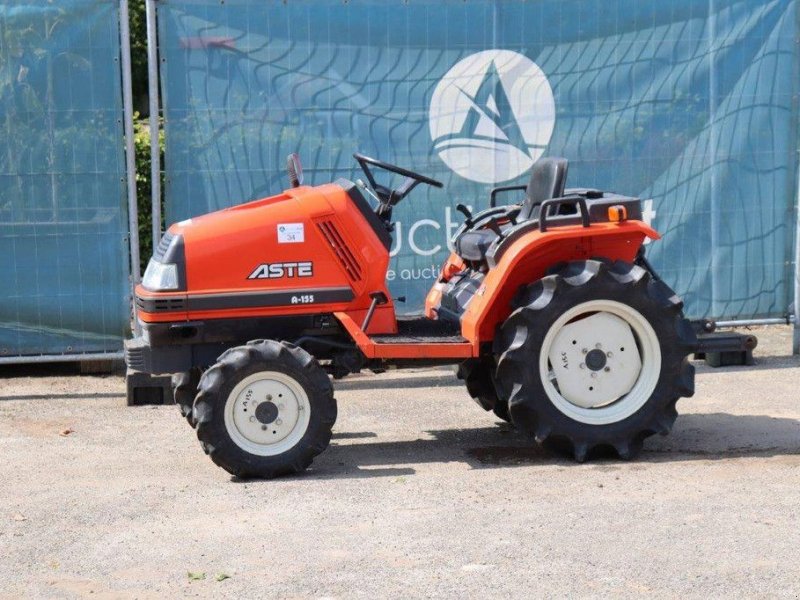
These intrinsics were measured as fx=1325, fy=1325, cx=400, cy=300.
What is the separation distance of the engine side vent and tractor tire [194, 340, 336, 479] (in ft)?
1.96

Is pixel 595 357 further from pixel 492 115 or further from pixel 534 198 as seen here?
pixel 492 115

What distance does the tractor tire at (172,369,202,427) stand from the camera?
300 inches

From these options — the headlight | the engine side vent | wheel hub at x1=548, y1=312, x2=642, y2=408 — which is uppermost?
the engine side vent

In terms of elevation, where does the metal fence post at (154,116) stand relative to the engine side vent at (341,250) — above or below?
above

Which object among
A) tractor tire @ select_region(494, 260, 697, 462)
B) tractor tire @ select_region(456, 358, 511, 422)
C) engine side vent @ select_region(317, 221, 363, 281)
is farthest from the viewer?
tractor tire @ select_region(456, 358, 511, 422)

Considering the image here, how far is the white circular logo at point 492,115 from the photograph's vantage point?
991 centimetres

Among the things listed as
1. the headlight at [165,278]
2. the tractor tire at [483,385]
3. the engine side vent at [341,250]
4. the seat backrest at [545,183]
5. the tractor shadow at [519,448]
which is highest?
the seat backrest at [545,183]

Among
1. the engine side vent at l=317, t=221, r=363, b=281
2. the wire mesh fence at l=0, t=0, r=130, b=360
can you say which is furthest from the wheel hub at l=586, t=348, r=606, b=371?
the wire mesh fence at l=0, t=0, r=130, b=360

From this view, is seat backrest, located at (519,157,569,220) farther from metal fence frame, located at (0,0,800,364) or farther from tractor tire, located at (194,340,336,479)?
metal fence frame, located at (0,0,800,364)

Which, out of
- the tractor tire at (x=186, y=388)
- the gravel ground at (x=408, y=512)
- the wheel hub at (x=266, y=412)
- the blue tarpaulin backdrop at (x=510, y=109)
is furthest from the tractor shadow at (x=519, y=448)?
the blue tarpaulin backdrop at (x=510, y=109)

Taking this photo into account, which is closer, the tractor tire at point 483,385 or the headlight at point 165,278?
the headlight at point 165,278

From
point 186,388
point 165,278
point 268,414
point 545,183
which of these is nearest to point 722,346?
point 545,183

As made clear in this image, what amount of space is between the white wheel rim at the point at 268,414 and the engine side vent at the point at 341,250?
2.48 ft

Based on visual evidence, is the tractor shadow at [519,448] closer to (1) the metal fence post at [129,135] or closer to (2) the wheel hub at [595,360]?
(2) the wheel hub at [595,360]
